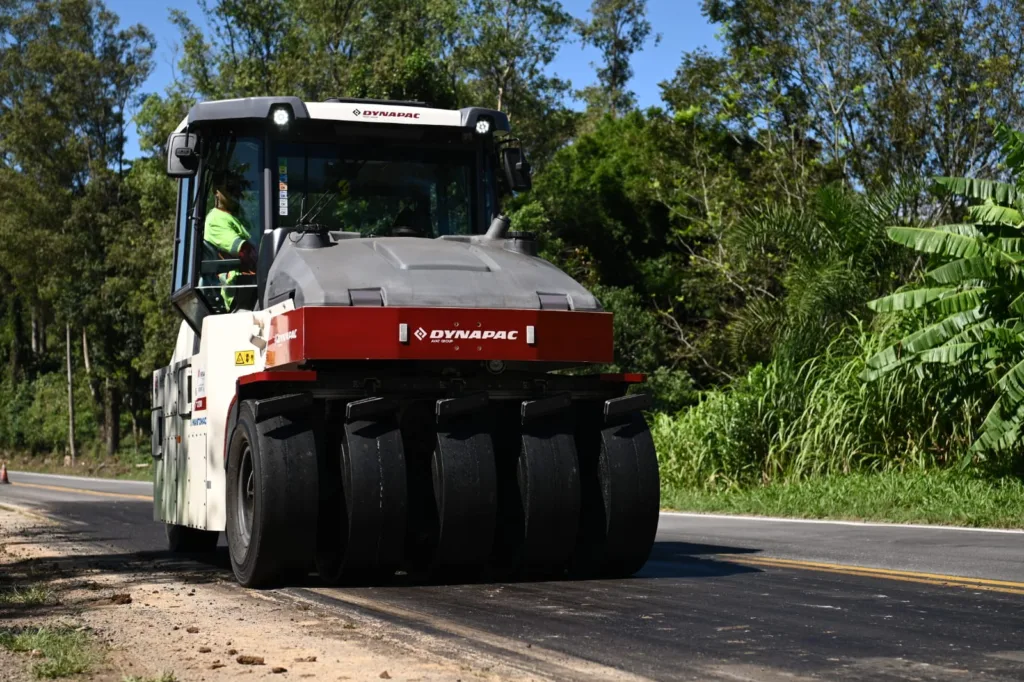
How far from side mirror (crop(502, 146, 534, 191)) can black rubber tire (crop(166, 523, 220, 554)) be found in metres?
4.41

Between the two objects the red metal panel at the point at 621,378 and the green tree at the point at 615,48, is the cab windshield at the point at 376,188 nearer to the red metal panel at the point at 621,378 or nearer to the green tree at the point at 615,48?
the red metal panel at the point at 621,378

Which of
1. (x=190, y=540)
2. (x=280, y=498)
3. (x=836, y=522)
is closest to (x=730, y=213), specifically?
(x=836, y=522)

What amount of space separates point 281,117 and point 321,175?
0.53 m

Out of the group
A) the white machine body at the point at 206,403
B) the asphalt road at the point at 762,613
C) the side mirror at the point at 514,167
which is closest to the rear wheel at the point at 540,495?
the asphalt road at the point at 762,613

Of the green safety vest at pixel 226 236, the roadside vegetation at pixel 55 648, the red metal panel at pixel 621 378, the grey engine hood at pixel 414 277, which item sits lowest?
the roadside vegetation at pixel 55 648

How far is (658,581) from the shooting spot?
9.96m

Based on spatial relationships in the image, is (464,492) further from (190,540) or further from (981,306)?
(981,306)

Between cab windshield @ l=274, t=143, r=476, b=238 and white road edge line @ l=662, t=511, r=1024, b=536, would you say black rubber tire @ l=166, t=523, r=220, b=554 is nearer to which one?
cab windshield @ l=274, t=143, r=476, b=238

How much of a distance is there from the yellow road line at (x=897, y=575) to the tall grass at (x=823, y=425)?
7339 mm

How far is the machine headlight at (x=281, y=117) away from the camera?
1110cm

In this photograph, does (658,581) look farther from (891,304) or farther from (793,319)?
(793,319)

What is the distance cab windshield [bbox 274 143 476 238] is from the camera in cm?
1117

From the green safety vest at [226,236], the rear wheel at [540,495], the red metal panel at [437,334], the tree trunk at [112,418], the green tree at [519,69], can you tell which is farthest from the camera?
→ the tree trunk at [112,418]

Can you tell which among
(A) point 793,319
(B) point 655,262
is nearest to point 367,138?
(A) point 793,319
